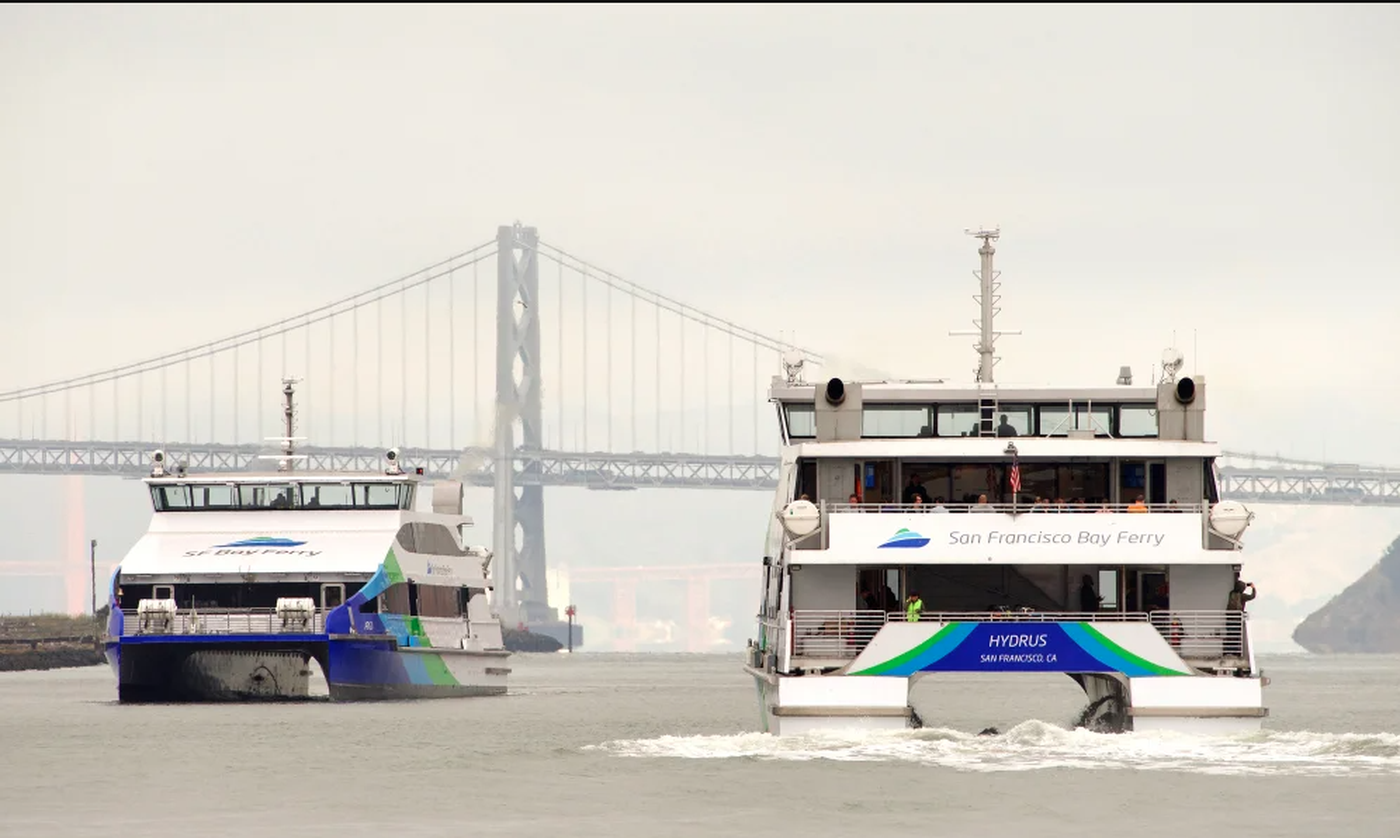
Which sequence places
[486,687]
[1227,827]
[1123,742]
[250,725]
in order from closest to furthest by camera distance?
[1227,827] → [1123,742] → [250,725] → [486,687]

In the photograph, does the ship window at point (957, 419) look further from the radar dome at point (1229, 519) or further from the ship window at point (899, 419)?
the radar dome at point (1229, 519)

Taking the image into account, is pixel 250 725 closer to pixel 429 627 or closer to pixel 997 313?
pixel 429 627

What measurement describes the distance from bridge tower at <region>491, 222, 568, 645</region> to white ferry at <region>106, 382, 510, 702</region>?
→ 102 meters

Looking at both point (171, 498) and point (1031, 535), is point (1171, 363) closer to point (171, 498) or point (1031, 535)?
point (1031, 535)

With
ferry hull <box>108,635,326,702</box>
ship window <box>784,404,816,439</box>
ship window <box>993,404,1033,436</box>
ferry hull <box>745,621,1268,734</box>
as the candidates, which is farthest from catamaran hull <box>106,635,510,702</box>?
ferry hull <box>745,621,1268,734</box>

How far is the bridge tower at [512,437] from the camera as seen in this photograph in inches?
6885

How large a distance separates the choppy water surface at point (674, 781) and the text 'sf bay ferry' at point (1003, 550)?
0.86 meters

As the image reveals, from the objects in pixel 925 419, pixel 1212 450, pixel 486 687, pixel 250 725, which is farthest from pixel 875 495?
pixel 486 687

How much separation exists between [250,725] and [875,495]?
20189mm

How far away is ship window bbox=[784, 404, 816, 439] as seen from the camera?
1687 inches

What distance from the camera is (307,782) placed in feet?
131

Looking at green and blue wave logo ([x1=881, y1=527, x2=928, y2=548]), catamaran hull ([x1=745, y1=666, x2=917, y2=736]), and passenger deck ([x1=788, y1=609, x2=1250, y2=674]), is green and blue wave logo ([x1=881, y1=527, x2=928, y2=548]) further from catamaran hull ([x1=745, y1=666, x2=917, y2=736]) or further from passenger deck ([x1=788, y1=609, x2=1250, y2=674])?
catamaran hull ([x1=745, y1=666, x2=917, y2=736])

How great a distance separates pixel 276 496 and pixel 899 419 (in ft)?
93.9

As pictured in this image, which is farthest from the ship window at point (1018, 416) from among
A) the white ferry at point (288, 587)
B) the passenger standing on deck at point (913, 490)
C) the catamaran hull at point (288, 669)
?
the catamaran hull at point (288, 669)
